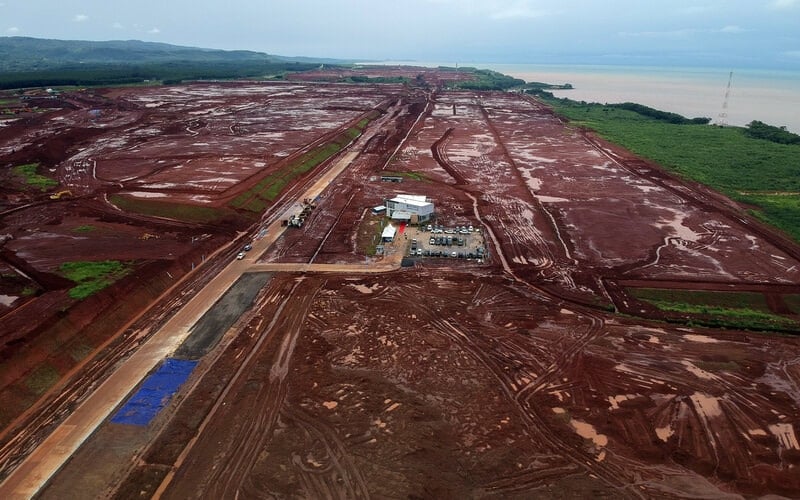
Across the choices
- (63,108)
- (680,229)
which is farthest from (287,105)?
(680,229)

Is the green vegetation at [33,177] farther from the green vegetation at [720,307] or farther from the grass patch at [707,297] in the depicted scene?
the green vegetation at [720,307]

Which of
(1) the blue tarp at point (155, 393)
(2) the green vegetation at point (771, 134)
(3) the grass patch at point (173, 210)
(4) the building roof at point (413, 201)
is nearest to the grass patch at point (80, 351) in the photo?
(1) the blue tarp at point (155, 393)

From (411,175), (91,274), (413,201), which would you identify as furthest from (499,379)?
(411,175)

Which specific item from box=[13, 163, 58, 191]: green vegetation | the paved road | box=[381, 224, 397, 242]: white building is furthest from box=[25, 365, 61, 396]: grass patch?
box=[13, 163, 58, 191]: green vegetation

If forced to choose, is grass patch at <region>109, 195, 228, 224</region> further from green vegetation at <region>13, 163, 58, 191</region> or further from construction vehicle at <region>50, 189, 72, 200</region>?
green vegetation at <region>13, 163, 58, 191</region>

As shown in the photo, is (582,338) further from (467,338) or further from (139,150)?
(139,150)
